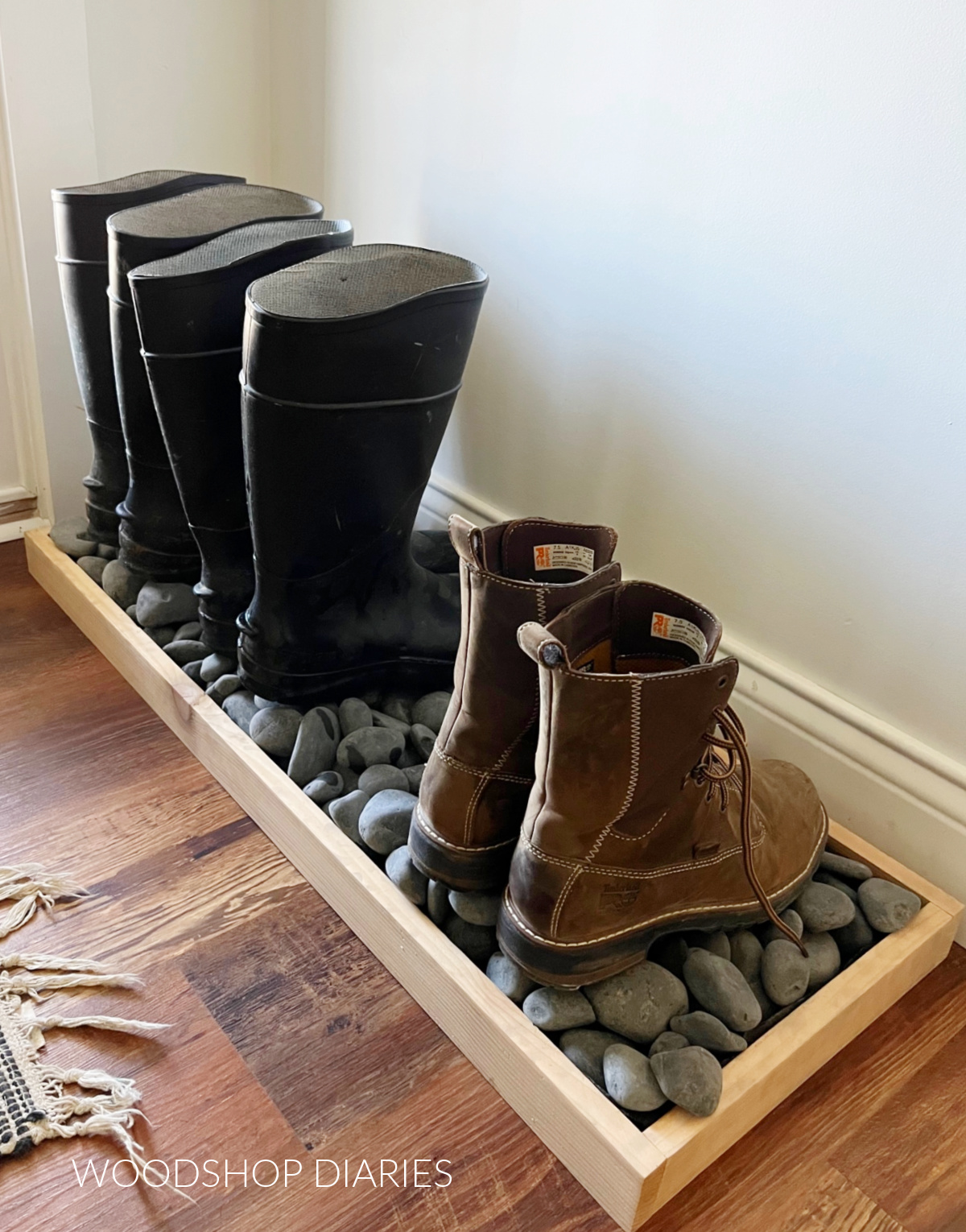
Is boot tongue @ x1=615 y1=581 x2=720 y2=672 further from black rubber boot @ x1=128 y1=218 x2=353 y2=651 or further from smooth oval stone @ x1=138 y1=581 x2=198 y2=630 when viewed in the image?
smooth oval stone @ x1=138 y1=581 x2=198 y2=630

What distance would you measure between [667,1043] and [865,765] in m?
0.40

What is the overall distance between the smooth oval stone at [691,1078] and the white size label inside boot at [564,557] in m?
0.40

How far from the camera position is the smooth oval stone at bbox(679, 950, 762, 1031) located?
2.69ft

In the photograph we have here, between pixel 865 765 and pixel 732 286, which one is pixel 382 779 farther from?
pixel 732 286

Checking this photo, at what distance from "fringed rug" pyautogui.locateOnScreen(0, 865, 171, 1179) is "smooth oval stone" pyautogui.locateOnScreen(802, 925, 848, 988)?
554 millimetres

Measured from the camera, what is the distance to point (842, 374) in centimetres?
98

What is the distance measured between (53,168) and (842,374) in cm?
109

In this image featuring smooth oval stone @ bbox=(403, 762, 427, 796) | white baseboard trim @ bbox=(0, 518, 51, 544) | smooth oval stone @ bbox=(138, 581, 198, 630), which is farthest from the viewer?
white baseboard trim @ bbox=(0, 518, 51, 544)

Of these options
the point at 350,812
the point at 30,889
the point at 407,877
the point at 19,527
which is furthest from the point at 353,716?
the point at 19,527

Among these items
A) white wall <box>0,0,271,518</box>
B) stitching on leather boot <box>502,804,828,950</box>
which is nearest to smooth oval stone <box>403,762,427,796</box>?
stitching on leather boot <box>502,804,828,950</box>

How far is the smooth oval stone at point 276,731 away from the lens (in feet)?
3.62

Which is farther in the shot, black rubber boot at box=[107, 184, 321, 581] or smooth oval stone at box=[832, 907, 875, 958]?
black rubber boot at box=[107, 184, 321, 581]

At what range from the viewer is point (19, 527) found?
161 centimetres

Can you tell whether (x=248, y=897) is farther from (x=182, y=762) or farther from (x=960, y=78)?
(x=960, y=78)
